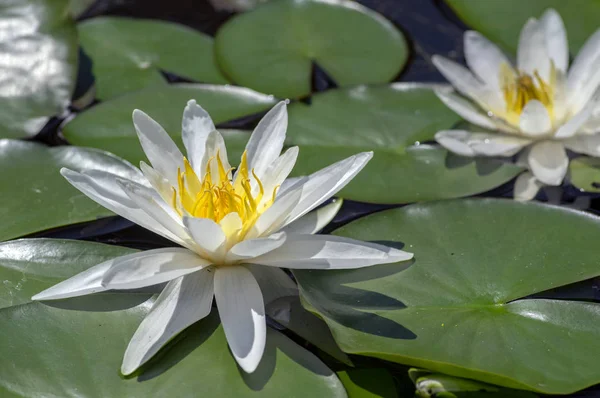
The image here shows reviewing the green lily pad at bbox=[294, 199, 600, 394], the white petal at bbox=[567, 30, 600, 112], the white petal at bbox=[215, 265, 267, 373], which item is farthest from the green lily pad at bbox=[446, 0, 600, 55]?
the white petal at bbox=[215, 265, 267, 373]

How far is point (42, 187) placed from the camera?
2414 millimetres

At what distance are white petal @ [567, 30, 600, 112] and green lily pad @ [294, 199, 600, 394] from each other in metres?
0.66

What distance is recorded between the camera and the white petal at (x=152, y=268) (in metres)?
1.74

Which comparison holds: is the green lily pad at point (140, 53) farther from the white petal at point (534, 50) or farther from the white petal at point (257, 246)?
the white petal at point (257, 246)

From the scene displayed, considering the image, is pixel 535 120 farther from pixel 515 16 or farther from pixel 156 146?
pixel 156 146

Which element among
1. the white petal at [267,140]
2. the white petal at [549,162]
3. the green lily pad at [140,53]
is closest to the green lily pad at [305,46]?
the green lily pad at [140,53]

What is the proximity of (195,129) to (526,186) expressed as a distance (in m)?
1.25

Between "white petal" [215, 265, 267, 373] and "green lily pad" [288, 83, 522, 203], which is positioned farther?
"green lily pad" [288, 83, 522, 203]

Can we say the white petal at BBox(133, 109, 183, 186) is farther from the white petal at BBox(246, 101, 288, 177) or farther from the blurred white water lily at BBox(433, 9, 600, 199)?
the blurred white water lily at BBox(433, 9, 600, 199)

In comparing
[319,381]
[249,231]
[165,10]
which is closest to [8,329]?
[249,231]

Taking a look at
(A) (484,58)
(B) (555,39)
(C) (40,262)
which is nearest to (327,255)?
(C) (40,262)

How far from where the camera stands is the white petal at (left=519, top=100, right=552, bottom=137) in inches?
99.5

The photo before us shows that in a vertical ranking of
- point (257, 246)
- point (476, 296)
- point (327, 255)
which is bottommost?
point (476, 296)

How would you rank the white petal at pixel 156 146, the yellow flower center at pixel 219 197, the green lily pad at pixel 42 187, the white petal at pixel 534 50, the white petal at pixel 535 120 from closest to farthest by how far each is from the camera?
the yellow flower center at pixel 219 197
the white petal at pixel 156 146
the green lily pad at pixel 42 187
the white petal at pixel 535 120
the white petal at pixel 534 50
